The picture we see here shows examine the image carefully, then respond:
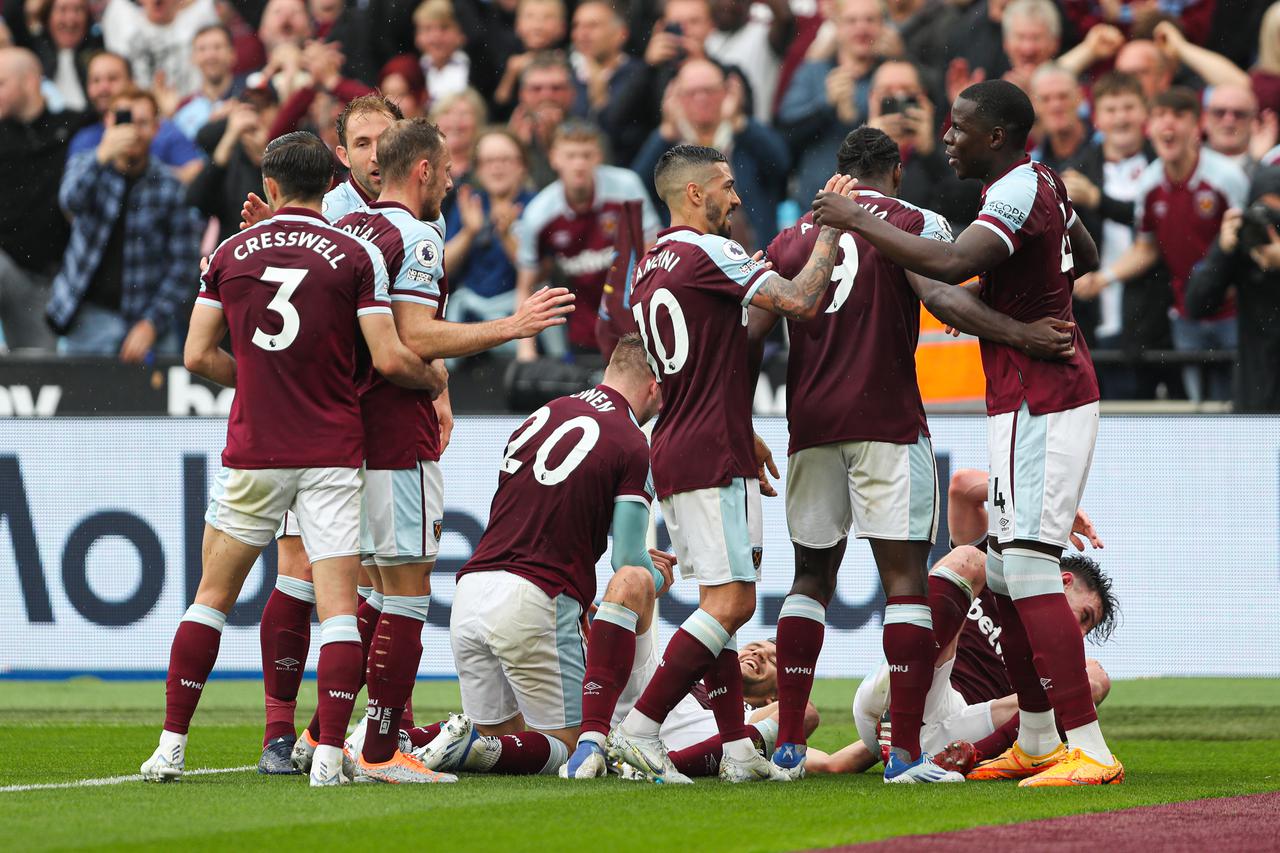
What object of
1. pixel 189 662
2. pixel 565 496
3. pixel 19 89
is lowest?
pixel 189 662

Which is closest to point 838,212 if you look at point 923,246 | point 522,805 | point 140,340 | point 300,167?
point 923,246

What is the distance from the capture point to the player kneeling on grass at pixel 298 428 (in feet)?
19.7

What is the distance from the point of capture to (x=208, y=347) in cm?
632

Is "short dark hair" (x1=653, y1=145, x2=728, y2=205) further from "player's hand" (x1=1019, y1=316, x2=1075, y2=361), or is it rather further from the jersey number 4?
"player's hand" (x1=1019, y1=316, x2=1075, y2=361)

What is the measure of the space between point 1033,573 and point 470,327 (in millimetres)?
2305

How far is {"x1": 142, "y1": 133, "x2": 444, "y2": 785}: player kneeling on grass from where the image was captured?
5992 millimetres

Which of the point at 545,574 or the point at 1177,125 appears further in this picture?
the point at 1177,125

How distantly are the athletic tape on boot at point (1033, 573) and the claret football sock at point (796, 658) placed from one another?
79 cm

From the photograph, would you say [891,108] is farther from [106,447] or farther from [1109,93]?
[106,447]

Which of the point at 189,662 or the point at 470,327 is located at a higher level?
the point at 470,327

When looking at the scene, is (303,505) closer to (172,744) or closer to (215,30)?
(172,744)

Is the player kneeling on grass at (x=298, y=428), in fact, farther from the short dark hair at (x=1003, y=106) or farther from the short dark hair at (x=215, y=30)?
the short dark hair at (x=215, y=30)

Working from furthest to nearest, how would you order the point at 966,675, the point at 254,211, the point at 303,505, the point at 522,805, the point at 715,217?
the point at 966,675 < the point at 254,211 < the point at 715,217 < the point at 303,505 < the point at 522,805

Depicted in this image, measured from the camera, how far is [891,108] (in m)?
12.2
